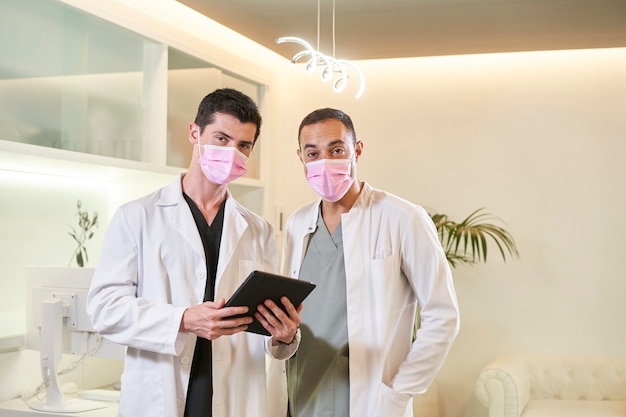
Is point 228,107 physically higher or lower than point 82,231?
higher

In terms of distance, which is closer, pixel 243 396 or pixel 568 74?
pixel 243 396

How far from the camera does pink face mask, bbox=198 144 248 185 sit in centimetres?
234

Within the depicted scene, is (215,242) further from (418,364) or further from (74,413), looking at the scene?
(74,413)

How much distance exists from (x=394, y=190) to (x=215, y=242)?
3.33m

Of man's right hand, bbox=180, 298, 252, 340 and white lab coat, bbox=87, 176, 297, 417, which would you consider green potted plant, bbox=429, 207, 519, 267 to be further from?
man's right hand, bbox=180, 298, 252, 340

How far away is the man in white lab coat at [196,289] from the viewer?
2.12 m

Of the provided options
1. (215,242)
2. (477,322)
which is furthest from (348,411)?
(477,322)

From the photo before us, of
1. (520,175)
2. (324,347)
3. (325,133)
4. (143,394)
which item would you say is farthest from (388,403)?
(520,175)

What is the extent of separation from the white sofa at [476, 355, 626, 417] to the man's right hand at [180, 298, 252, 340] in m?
2.94

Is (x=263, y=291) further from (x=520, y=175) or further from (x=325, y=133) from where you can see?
(x=520, y=175)

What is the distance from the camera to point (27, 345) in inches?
136

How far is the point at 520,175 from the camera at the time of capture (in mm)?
5352

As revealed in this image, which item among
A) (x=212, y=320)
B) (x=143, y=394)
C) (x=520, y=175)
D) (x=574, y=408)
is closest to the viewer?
(x=212, y=320)

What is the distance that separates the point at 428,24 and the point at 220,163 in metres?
2.49
